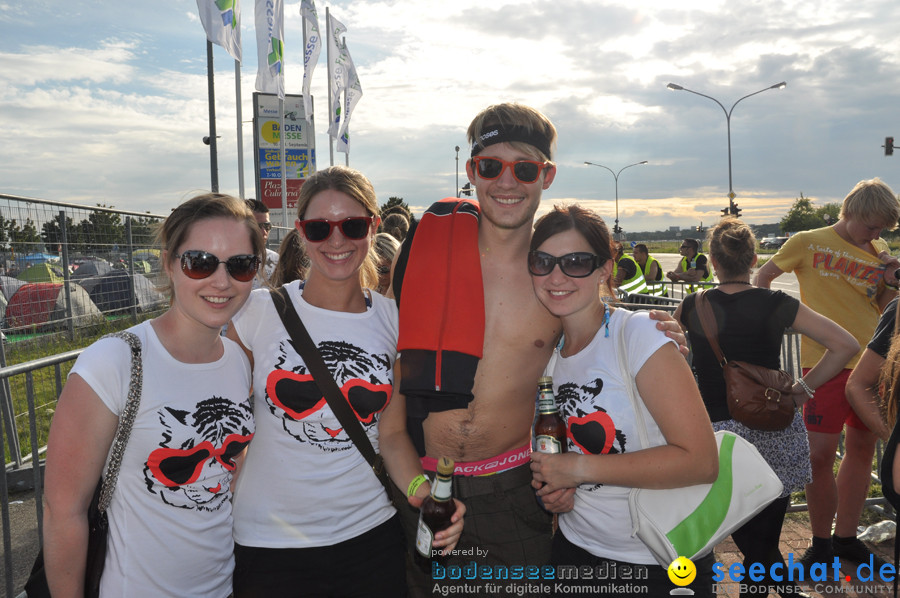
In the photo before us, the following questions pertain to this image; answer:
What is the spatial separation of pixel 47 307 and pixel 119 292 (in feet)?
4.42

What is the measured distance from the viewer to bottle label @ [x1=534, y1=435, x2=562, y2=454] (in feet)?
6.92

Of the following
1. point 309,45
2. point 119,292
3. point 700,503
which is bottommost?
point 700,503

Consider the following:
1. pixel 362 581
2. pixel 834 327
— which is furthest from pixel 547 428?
pixel 834 327

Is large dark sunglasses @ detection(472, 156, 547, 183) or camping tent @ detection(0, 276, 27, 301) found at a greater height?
large dark sunglasses @ detection(472, 156, 547, 183)

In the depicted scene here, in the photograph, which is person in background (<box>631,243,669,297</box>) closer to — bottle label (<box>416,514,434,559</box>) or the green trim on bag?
the green trim on bag

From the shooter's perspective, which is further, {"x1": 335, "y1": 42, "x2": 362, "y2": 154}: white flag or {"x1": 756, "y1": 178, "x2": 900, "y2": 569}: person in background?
{"x1": 335, "y1": 42, "x2": 362, "y2": 154}: white flag

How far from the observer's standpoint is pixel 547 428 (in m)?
2.19

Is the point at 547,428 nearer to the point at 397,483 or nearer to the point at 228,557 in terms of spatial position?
the point at 397,483

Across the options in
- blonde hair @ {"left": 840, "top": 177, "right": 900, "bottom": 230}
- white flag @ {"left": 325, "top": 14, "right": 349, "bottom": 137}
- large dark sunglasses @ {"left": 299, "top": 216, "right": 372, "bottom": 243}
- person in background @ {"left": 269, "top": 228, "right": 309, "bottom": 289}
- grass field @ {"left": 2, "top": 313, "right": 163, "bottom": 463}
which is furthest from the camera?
white flag @ {"left": 325, "top": 14, "right": 349, "bottom": 137}

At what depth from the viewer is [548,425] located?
86.1 inches

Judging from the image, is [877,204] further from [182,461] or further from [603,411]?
[182,461]

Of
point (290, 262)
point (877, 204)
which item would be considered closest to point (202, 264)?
point (290, 262)

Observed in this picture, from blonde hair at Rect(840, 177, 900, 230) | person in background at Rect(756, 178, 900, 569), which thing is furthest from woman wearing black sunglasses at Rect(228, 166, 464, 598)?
blonde hair at Rect(840, 177, 900, 230)

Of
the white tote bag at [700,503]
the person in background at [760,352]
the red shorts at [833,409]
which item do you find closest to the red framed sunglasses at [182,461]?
the white tote bag at [700,503]
